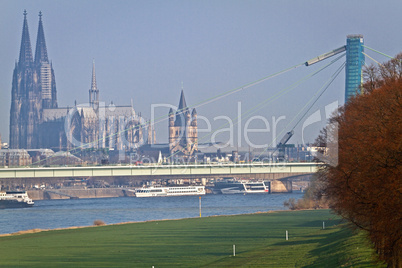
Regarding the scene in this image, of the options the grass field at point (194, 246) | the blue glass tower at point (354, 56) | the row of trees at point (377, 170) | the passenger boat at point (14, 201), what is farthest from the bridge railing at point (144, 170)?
the row of trees at point (377, 170)

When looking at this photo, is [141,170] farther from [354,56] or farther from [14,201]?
[14,201]

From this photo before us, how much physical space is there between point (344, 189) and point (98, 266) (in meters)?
14.1

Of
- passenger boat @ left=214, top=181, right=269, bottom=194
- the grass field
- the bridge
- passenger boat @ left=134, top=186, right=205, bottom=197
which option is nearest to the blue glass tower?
the bridge

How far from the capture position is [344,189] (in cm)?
2422

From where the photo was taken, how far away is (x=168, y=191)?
150 meters

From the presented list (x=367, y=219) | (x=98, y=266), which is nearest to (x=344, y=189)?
(x=367, y=219)

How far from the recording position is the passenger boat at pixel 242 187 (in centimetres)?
15762

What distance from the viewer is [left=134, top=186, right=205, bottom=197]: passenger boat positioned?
149625mm

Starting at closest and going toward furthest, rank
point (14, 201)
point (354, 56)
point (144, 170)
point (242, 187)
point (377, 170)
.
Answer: point (377, 170)
point (144, 170)
point (354, 56)
point (14, 201)
point (242, 187)

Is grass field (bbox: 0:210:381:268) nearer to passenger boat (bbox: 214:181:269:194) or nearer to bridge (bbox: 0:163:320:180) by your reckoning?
bridge (bbox: 0:163:320:180)

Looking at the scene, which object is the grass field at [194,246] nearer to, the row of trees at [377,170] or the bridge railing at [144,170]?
the row of trees at [377,170]

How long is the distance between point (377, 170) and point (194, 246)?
22301 millimetres

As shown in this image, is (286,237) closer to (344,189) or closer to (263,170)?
(344,189)

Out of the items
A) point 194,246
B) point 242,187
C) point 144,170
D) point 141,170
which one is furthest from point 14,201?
point 194,246
